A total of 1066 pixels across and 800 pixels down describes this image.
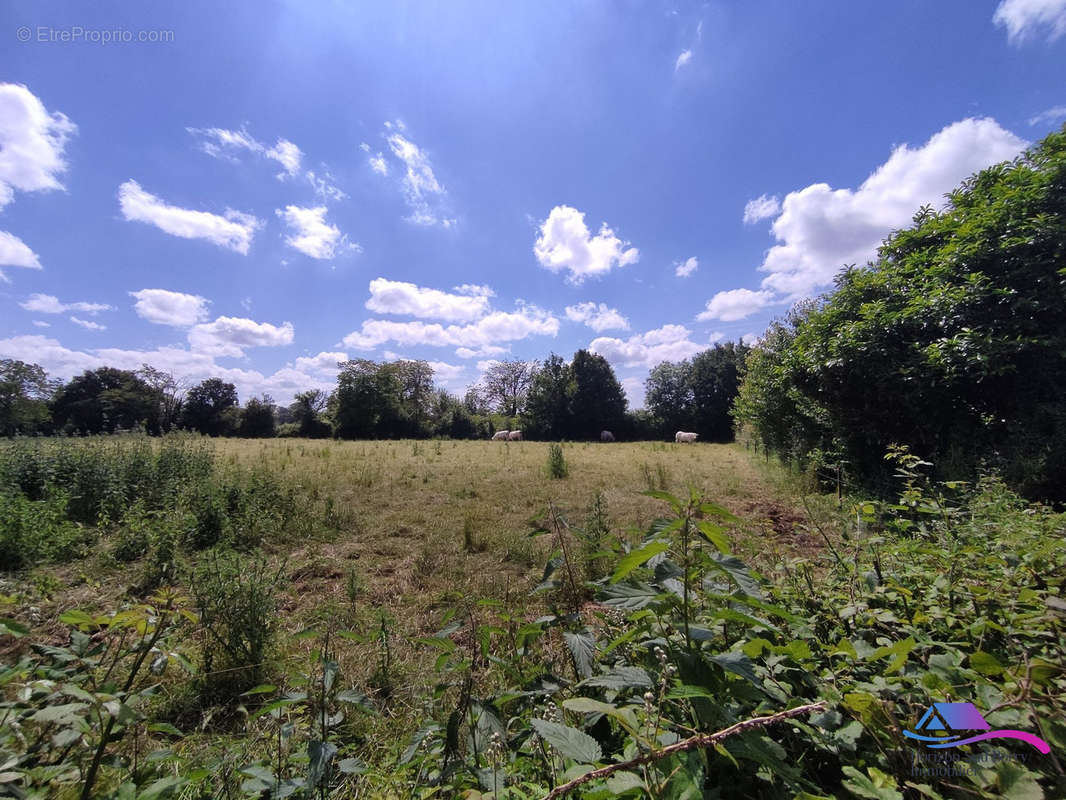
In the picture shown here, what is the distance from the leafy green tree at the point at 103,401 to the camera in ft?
101

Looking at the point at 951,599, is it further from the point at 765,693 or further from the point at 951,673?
the point at 765,693

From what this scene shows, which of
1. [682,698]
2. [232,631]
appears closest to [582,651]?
[682,698]

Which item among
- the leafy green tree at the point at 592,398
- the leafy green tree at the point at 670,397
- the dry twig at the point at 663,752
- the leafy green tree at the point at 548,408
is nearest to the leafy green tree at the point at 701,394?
the leafy green tree at the point at 670,397

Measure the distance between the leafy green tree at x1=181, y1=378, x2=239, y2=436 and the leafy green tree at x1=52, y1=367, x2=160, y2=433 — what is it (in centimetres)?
224

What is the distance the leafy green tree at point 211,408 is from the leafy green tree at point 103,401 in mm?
2241

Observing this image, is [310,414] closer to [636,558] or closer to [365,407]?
[365,407]

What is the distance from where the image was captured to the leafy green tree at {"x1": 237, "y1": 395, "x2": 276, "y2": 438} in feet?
114

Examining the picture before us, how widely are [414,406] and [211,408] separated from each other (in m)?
18.8

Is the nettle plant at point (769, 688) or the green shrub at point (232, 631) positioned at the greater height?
the nettle plant at point (769, 688)

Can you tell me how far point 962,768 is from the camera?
0.74 meters

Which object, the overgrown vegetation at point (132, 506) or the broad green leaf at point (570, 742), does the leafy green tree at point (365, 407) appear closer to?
the overgrown vegetation at point (132, 506)

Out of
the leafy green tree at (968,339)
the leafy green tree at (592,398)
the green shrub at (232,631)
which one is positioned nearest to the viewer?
the green shrub at (232,631)

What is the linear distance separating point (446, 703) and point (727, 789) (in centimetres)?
154

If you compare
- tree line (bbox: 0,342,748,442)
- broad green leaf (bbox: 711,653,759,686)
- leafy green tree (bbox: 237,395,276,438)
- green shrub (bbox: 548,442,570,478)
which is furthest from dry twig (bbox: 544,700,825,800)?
leafy green tree (bbox: 237,395,276,438)
